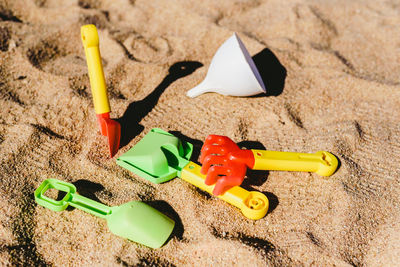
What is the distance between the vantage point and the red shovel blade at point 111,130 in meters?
1.25

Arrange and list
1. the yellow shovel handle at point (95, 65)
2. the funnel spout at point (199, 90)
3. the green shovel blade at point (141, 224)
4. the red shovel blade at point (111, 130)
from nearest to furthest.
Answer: the green shovel blade at point (141, 224) → the yellow shovel handle at point (95, 65) → the red shovel blade at point (111, 130) → the funnel spout at point (199, 90)

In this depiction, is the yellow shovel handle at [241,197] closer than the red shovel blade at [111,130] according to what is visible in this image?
Yes

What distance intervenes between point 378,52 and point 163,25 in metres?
1.13

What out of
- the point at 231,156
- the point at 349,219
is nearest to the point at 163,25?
the point at 231,156

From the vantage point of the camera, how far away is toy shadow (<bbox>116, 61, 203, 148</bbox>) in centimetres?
139

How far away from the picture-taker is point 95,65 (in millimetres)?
1207

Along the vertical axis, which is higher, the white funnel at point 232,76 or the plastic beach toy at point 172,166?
the white funnel at point 232,76

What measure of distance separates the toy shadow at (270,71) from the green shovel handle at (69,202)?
87 cm

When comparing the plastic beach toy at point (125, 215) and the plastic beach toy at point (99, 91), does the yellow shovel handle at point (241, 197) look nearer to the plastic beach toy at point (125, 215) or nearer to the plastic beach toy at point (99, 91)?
the plastic beach toy at point (125, 215)

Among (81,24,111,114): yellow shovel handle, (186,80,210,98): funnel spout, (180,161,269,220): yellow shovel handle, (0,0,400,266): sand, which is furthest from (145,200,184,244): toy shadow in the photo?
(186,80,210,98): funnel spout

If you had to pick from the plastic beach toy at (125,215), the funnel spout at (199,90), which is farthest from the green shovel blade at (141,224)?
the funnel spout at (199,90)

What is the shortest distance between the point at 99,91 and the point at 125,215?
459 mm

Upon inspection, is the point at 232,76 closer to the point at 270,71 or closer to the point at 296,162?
the point at 270,71

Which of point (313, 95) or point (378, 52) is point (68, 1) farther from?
point (378, 52)
